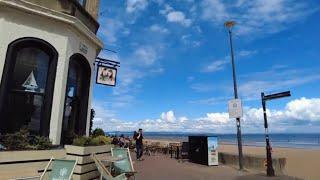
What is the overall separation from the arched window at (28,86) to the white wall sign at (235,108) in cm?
887

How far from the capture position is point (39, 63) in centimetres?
890

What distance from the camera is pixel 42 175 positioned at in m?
6.72

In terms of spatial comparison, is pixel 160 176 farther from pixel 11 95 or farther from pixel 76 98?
pixel 11 95

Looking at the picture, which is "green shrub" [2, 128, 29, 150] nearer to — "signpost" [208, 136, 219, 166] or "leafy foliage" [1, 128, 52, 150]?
"leafy foliage" [1, 128, 52, 150]

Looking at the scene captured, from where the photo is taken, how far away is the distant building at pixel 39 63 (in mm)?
8141

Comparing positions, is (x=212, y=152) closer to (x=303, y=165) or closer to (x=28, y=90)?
(x=303, y=165)

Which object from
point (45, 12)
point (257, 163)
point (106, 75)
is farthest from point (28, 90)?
point (257, 163)

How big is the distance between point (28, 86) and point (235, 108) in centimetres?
952

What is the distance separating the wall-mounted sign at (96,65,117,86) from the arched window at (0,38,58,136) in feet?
8.22

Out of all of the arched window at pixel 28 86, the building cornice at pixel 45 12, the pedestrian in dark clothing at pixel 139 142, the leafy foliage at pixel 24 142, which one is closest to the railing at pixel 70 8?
the building cornice at pixel 45 12

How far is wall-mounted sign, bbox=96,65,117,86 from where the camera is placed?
37.2 feet

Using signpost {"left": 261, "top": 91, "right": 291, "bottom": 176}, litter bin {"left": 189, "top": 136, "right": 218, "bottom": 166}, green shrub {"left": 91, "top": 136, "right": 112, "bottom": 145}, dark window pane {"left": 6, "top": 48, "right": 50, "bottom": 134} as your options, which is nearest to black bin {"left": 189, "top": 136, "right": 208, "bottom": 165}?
litter bin {"left": 189, "top": 136, "right": 218, "bottom": 166}

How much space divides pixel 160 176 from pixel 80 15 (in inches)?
252

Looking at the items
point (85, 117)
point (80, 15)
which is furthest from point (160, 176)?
point (80, 15)
